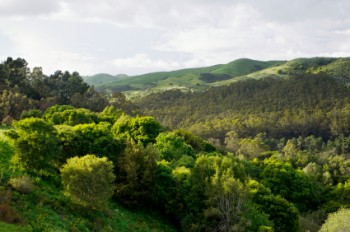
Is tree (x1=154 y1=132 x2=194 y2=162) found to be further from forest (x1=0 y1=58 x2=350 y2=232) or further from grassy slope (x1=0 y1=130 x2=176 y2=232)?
grassy slope (x1=0 y1=130 x2=176 y2=232)

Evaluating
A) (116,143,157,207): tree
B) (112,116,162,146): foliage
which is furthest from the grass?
(112,116,162,146): foliage

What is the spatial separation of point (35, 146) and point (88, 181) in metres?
7.02

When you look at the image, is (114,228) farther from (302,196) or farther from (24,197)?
(302,196)

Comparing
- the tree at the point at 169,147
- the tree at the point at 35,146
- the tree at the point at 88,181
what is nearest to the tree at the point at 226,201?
the tree at the point at 88,181

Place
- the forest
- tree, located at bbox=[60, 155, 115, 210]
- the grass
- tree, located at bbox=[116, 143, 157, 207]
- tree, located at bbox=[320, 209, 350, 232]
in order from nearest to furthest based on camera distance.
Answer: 1. the grass
2. the forest
3. tree, located at bbox=[60, 155, 115, 210]
4. tree, located at bbox=[116, 143, 157, 207]
5. tree, located at bbox=[320, 209, 350, 232]

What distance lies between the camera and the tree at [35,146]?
33781 millimetres

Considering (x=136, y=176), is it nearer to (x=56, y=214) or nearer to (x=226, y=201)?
(x=226, y=201)

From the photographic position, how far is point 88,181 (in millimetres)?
30250

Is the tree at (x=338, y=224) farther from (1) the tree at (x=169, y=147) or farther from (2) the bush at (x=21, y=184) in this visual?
(2) the bush at (x=21, y=184)

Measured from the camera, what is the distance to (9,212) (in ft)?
79.2

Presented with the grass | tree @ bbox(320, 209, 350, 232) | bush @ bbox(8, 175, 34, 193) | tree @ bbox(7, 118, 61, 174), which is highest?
tree @ bbox(7, 118, 61, 174)

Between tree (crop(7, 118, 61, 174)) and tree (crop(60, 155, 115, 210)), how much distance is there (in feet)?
14.3

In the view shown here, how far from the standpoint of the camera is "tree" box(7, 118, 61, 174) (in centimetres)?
3378

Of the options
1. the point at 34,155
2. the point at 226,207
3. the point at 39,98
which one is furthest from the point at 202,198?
the point at 39,98
